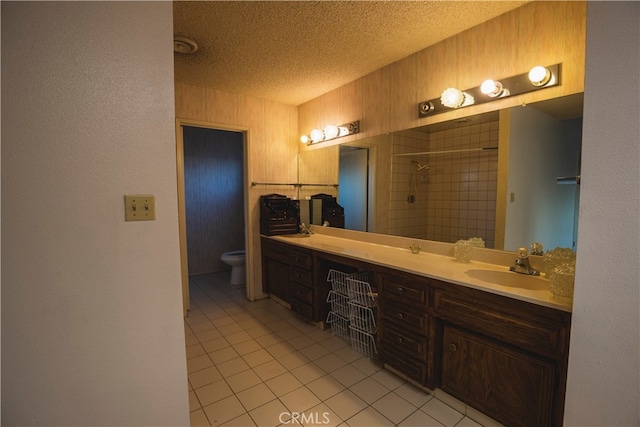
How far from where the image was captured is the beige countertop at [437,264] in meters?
1.35

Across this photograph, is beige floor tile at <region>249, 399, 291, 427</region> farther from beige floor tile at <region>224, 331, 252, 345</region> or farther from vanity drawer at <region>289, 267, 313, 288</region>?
vanity drawer at <region>289, 267, 313, 288</region>

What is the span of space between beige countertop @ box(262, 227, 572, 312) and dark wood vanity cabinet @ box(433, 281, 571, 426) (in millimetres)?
43

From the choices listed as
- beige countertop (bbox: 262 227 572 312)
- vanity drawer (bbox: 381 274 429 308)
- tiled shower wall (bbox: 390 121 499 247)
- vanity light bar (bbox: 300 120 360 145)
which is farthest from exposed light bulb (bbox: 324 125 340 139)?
vanity drawer (bbox: 381 274 429 308)

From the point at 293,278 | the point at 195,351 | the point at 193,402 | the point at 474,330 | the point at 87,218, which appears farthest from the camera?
the point at 293,278

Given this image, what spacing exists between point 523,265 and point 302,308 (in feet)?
6.10

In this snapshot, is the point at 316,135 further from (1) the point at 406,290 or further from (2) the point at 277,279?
(1) the point at 406,290

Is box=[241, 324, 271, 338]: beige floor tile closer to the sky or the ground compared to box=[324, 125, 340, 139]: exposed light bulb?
Answer: closer to the ground

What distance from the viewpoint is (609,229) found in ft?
3.14

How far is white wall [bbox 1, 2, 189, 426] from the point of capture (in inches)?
38.1

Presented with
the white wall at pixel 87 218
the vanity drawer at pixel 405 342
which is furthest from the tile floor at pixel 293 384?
the white wall at pixel 87 218

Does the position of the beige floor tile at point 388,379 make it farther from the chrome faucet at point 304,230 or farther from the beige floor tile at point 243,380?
the chrome faucet at point 304,230

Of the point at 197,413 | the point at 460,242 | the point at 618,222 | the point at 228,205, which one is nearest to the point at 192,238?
the point at 228,205

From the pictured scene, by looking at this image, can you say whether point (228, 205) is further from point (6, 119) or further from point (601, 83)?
point (601, 83)

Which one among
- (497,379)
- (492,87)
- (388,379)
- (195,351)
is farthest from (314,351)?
(492,87)
